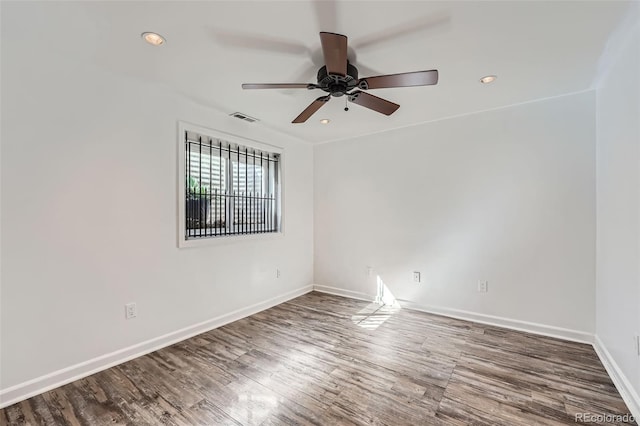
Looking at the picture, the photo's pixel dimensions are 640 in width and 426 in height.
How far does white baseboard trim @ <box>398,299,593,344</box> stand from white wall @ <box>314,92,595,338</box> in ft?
0.11

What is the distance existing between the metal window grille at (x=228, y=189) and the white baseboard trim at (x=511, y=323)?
233cm

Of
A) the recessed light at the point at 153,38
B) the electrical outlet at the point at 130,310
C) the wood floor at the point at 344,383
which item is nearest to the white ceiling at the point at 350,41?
the recessed light at the point at 153,38

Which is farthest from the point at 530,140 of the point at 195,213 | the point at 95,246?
the point at 95,246

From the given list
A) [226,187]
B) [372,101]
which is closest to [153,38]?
[372,101]

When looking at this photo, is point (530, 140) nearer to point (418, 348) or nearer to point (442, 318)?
point (442, 318)

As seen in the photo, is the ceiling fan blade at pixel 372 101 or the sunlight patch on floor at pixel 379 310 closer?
the ceiling fan blade at pixel 372 101

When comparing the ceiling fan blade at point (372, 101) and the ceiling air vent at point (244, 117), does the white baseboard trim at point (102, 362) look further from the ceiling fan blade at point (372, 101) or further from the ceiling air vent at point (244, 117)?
the ceiling fan blade at point (372, 101)

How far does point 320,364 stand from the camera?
234cm

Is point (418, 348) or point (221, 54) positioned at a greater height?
point (221, 54)

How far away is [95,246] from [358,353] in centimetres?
240

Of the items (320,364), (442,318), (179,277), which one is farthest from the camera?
(442,318)

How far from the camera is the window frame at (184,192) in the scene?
2812 mm

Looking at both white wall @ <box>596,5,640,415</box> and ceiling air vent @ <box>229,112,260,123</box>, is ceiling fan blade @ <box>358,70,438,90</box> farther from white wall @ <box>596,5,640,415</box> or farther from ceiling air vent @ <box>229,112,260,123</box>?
ceiling air vent @ <box>229,112,260,123</box>

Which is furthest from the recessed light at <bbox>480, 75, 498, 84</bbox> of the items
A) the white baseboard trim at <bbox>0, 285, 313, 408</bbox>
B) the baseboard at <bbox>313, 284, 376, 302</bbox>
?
the white baseboard trim at <bbox>0, 285, 313, 408</bbox>
